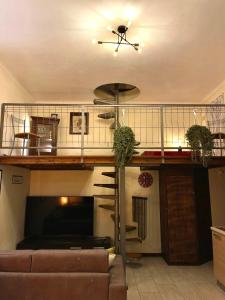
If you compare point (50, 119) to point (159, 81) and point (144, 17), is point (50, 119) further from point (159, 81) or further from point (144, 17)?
point (144, 17)

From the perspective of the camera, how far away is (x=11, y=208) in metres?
4.88

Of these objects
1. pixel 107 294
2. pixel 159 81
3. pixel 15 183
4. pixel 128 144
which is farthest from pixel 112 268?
pixel 159 81

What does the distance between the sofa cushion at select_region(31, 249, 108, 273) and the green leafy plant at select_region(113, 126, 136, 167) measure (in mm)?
1896

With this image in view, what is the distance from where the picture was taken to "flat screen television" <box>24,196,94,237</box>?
540 centimetres

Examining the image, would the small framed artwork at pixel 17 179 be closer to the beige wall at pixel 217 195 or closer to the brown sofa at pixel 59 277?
the brown sofa at pixel 59 277

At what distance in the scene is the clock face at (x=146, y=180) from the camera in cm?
603

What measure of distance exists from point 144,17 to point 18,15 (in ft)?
5.83

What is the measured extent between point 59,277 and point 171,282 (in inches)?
99.9

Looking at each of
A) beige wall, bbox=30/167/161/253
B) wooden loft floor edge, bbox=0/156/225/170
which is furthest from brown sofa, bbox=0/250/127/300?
beige wall, bbox=30/167/161/253

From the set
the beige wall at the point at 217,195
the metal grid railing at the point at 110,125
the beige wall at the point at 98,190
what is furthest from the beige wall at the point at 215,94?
the beige wall at the point at 98,190

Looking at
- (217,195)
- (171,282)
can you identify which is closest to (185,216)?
(217,195)

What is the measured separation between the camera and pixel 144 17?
3.36 m

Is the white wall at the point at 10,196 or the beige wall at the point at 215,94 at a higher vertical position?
the beige wall at the point at 215,94

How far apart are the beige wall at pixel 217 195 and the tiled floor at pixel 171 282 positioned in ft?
3.69
